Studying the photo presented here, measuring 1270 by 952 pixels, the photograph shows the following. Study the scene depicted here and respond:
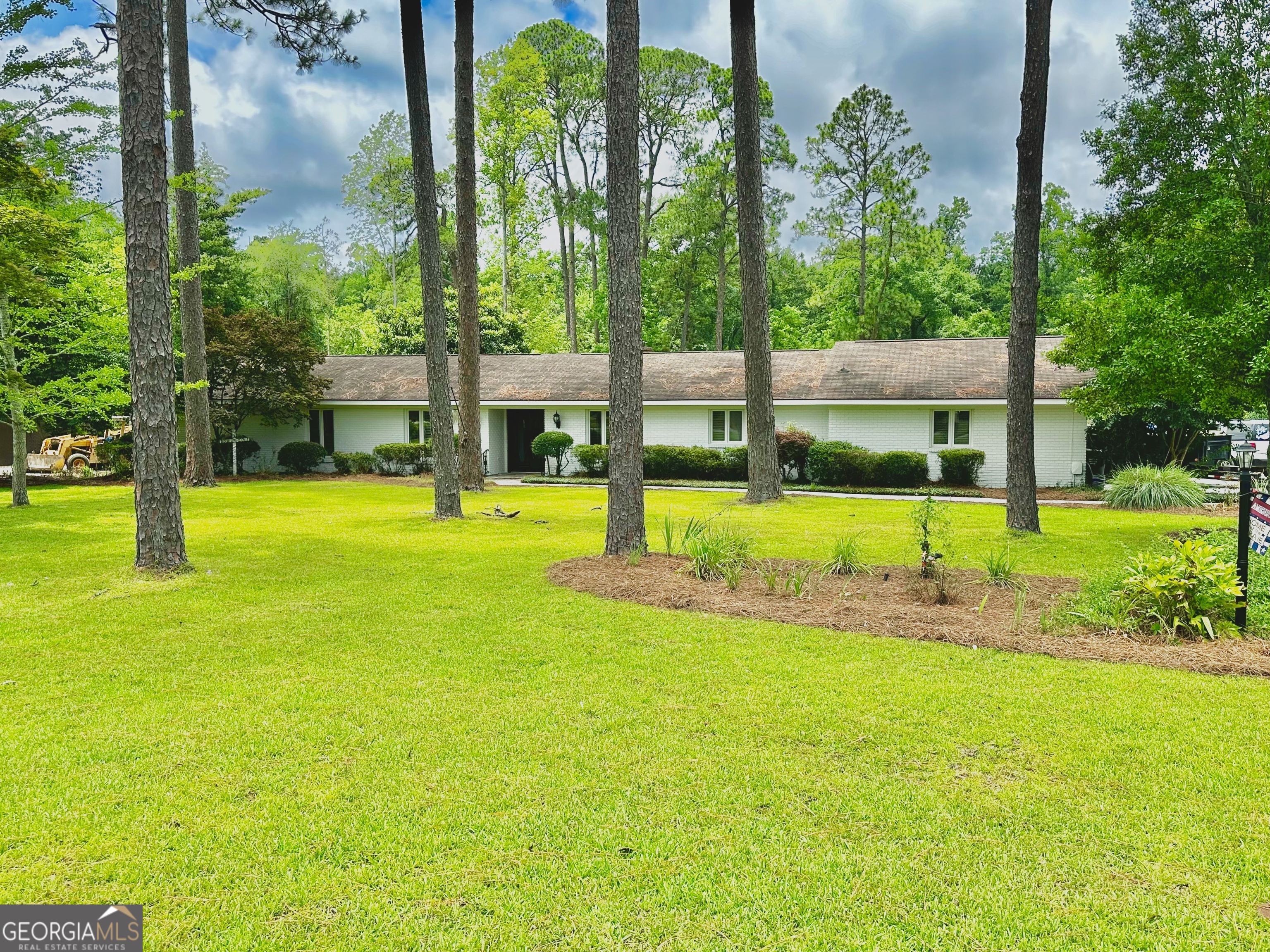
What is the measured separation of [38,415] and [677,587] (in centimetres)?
1458

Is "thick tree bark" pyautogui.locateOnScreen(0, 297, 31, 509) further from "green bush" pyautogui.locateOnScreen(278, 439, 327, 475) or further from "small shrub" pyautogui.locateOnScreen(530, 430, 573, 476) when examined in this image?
"small shrub" pyautogui.locateOnScreen(530, 430, 573, 476)

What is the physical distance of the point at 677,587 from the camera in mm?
8289

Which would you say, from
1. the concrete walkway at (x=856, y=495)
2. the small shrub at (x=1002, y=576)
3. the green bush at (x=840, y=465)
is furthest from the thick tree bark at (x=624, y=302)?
the green bush at (x=840, y=465)

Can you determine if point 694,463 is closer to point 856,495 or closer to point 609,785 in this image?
point 856,495

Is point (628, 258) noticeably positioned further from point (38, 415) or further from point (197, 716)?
point (38, 415)

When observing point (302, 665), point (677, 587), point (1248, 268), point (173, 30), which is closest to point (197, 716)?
point (302, 665)

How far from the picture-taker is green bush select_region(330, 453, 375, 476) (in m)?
26.6

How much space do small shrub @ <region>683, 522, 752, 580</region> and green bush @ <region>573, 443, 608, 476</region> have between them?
52.3 feet

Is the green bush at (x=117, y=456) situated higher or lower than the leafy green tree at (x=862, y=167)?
lower

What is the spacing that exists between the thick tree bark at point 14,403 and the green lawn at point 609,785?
9732mm

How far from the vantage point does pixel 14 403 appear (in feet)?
50.4

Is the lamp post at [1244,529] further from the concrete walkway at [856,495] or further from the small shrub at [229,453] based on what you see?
the small shrub at [229,453]

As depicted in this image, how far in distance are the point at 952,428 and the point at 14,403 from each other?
868 inches

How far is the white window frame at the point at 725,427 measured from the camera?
2489cm
